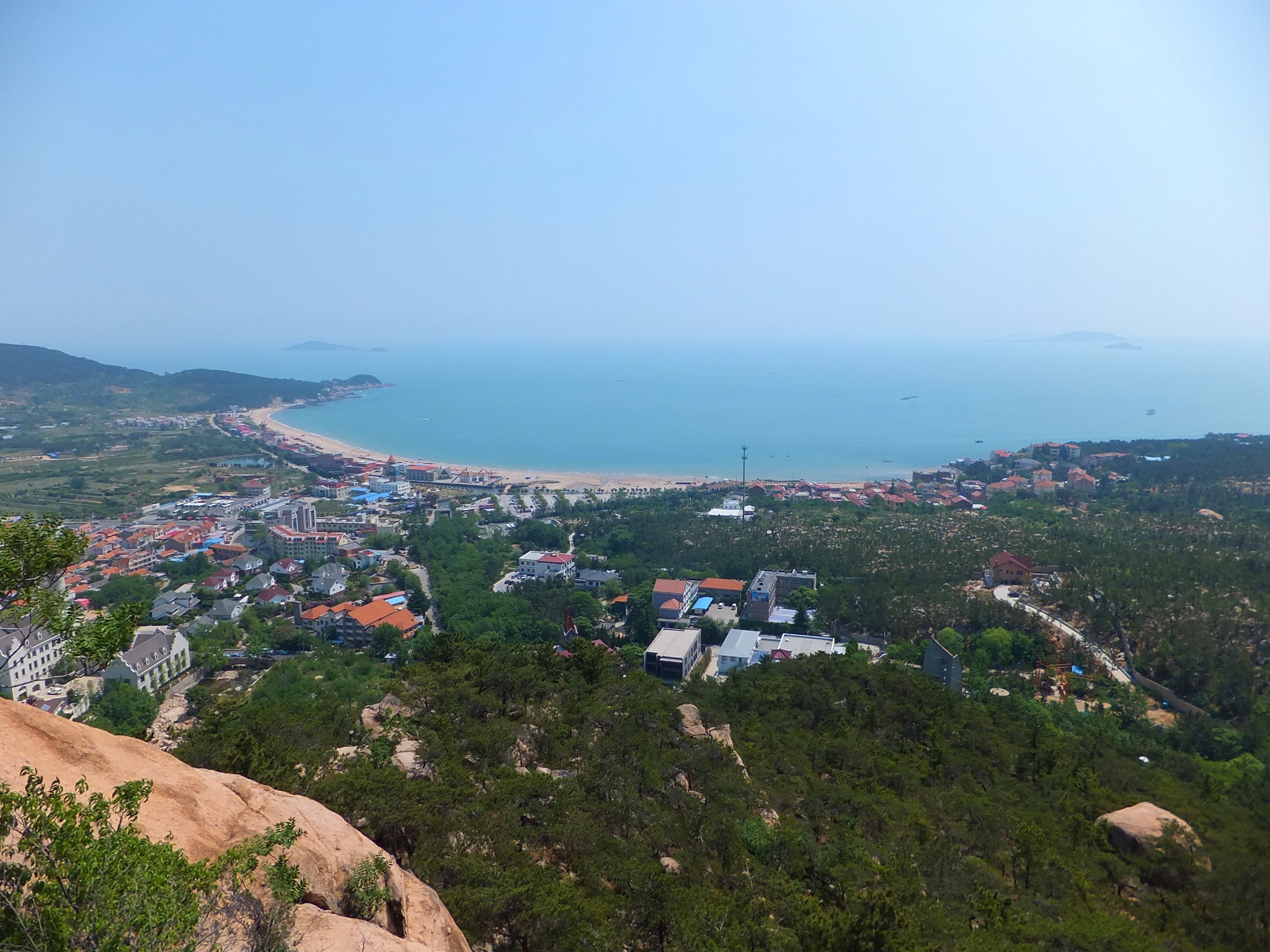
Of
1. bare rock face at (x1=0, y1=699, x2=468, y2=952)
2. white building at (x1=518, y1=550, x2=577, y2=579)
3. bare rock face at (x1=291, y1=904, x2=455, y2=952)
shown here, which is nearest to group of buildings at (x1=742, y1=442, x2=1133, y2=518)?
white building at (x1=518, y1=550, x2=577, y2=579)

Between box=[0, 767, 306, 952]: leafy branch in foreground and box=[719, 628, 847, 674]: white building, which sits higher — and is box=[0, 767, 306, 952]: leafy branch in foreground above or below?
above

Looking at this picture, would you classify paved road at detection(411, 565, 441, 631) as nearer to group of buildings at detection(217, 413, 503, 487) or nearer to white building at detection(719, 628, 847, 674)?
white building at detection(719, 628, 847, 674)

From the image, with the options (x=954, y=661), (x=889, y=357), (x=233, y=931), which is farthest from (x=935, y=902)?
(x=889, y=357)

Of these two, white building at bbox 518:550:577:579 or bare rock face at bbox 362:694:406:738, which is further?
white building at bbox 518:550:577:579

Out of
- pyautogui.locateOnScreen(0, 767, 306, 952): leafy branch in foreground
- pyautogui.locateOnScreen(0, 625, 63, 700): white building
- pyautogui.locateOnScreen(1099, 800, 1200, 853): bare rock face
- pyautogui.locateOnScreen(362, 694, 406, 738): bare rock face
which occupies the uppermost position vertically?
pyautogui.locateOnScreen(0, 767, 306, 952): leafy branch in foreground

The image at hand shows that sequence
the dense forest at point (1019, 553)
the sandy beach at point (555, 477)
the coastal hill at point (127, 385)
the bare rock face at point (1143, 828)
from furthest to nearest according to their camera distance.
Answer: the coastal hill at point (127, 385) < the sandy beach at point (555, 477) < the dense forest at point (1019, 553) < the bare rock face at point (1143, 828)

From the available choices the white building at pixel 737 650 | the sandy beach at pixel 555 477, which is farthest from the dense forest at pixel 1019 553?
Answer: the sandy beach at pixel 555 477

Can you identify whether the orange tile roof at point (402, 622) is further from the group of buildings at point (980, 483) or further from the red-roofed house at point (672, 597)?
the group of buildings at point (980, 483)
